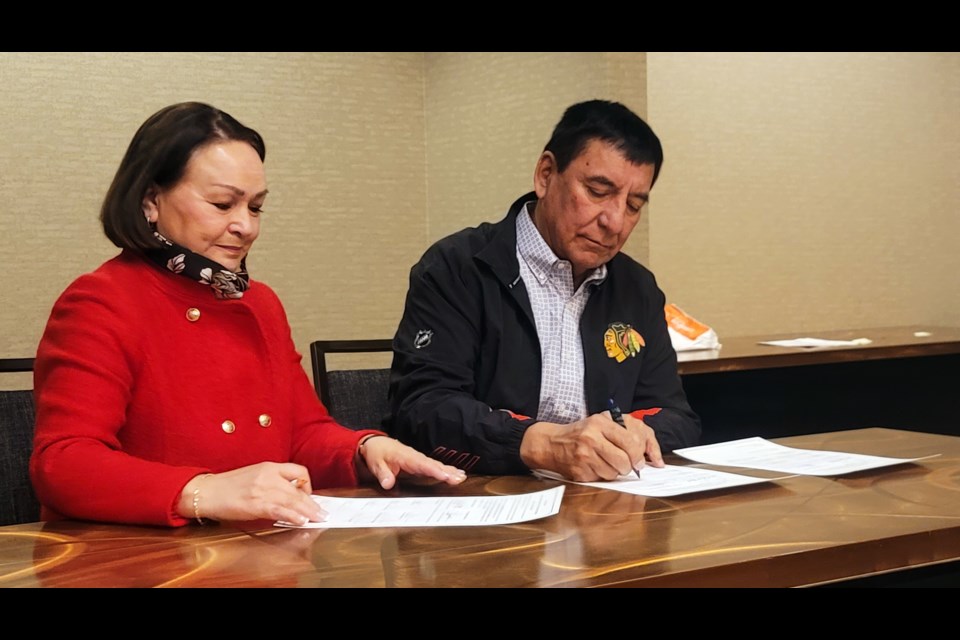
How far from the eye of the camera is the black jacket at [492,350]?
2117mm

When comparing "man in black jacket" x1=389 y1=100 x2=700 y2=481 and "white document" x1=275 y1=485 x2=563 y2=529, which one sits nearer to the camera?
"white document" x1=275 y1=485 x2=563 y2=529

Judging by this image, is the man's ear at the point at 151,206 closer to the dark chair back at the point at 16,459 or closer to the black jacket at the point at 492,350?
the dark chair back at the point at 16,459

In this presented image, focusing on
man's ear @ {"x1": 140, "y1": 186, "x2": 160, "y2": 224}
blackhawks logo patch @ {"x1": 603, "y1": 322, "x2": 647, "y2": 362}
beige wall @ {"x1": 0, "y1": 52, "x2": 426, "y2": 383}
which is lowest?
blackhawks logo patch @ {"x1": 603, "y1": 322, "x2": 647, "y2": 362}

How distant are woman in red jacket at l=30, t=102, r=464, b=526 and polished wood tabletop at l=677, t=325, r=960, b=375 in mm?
1816

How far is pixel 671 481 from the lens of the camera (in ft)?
5.57

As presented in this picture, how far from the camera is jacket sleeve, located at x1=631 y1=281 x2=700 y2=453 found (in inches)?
87.2

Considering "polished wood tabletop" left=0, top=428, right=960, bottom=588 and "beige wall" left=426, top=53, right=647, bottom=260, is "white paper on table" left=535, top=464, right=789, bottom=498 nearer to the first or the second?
"polished wood tabletop" left=0, top=428, right=960, bottom=588

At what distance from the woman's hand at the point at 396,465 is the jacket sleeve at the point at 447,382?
0.18 meters

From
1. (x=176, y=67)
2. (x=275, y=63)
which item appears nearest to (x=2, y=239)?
(x=176, y=67)

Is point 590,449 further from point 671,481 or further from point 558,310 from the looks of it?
point 558,310

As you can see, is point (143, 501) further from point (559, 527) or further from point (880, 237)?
point (880, 237)

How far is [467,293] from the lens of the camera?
225 centimetres

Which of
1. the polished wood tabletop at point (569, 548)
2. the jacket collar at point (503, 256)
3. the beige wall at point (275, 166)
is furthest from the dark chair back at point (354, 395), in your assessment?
the beige wall at point (275, 166)

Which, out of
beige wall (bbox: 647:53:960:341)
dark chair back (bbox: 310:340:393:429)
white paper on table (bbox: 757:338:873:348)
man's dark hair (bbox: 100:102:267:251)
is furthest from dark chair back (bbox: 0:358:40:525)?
beige wall (bbox: 647:53:960:341)
